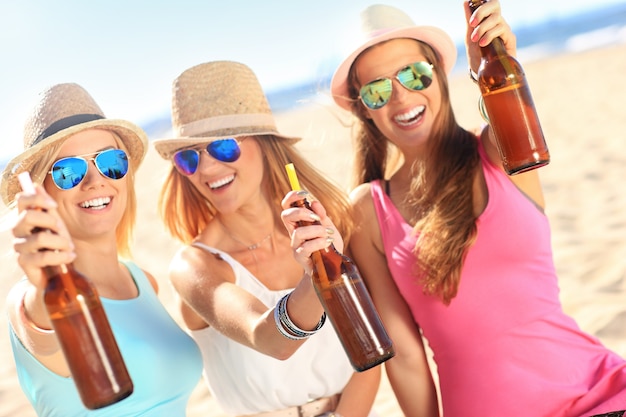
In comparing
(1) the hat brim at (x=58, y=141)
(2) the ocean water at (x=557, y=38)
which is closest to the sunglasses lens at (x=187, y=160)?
(1) the hat brim at (x=58, y=141)

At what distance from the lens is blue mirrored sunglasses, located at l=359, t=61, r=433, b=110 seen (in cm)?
317

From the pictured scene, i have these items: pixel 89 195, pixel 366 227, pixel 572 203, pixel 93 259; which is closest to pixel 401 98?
pixel 366 227

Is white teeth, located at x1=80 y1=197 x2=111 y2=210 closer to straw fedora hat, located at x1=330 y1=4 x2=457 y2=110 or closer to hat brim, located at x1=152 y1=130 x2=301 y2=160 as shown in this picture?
hat brim, located at x1=152 y1=130 x2=301 y2=160

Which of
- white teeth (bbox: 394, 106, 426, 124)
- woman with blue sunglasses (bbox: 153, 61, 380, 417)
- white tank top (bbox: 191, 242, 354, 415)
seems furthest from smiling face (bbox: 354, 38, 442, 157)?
white tank top (bbox: 191, 242, 354, 415)

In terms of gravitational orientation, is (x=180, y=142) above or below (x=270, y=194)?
above

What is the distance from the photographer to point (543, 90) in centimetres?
1723

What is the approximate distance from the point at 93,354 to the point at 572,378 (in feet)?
6.44

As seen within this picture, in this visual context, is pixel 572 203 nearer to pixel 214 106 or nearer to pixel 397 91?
pixel 397 91

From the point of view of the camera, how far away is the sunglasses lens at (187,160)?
3.11 m

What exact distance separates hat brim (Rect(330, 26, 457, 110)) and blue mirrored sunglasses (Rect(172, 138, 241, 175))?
607 mm

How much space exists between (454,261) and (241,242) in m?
0.95

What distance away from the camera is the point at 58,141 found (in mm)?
2725

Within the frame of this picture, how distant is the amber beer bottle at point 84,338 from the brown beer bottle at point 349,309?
2.00 feet

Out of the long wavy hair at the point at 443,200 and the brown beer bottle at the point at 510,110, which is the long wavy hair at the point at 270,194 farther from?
the brown beer bottle at the point at 510,110
